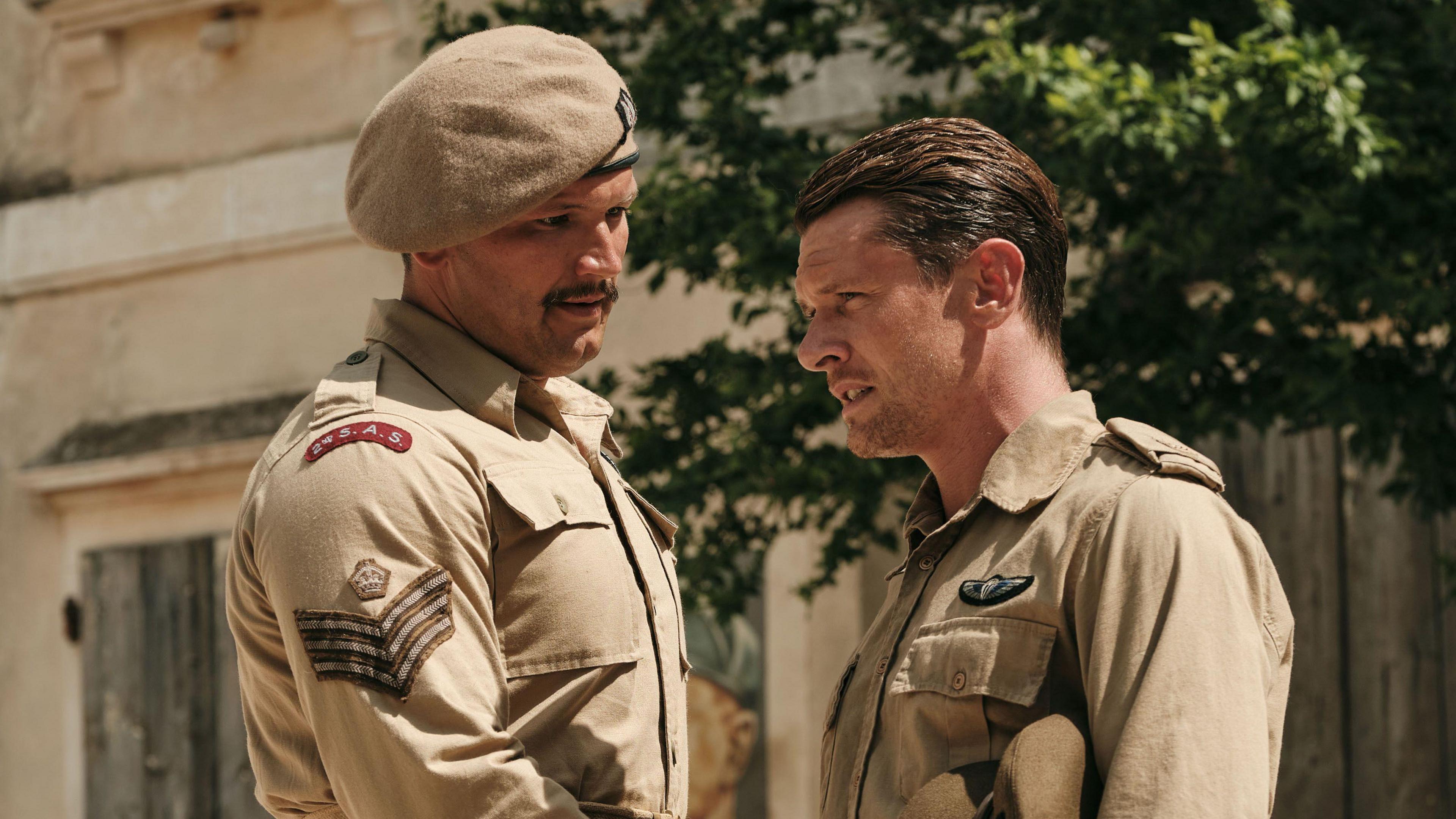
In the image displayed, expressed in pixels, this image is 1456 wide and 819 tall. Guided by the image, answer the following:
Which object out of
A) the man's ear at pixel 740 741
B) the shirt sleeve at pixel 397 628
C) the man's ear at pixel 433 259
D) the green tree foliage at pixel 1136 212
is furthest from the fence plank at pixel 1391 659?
the shirt sleeve at pixel 397 628

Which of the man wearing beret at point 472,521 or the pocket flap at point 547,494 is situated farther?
the pocket flap at point 547,494

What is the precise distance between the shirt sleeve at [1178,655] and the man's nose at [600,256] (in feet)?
2.77

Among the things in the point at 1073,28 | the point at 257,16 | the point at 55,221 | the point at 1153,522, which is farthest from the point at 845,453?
the point at 55,221

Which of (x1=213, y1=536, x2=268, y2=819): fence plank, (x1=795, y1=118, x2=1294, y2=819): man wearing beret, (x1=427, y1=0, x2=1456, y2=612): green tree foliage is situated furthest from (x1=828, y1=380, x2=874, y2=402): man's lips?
(x1=213, y1=536, x2=268, y2=819): fence plank

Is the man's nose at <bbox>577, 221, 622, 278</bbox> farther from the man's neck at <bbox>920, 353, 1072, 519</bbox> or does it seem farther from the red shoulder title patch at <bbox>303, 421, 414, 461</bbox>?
the man's neck at <bbox>920, 353, 1072, 519</bbox>

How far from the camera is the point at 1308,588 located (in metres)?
6.37

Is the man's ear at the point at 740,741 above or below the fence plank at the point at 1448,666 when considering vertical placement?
below

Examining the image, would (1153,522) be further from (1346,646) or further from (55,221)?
(55,221)

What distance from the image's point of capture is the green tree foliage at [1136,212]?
4734mm

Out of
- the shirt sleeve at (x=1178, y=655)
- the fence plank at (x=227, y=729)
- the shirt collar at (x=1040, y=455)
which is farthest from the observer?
the fence plank at (x=227, y=729)

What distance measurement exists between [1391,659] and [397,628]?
502 centimetres

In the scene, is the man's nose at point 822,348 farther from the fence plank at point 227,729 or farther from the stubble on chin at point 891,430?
the fence plank at point 227,729

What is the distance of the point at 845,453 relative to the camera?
5.32m

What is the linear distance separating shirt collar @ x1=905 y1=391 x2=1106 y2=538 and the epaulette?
1.8 inches
